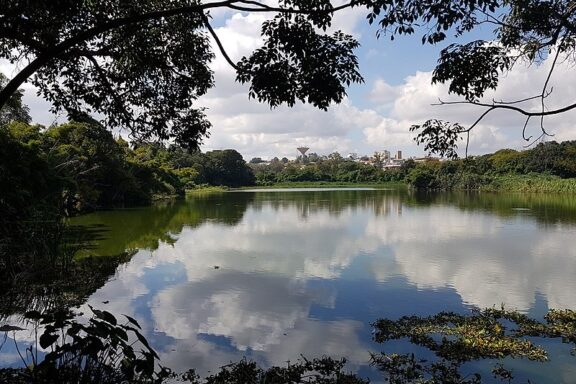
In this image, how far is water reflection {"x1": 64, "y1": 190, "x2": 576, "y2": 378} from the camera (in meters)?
6.18

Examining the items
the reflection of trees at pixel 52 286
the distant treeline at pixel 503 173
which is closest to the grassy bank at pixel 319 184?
the distant treeline at pixel 503 173

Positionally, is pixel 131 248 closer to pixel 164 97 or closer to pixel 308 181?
pixel 164 97

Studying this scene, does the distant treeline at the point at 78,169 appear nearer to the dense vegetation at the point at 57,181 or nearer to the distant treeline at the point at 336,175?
the dense vegetation at the point at 57,181

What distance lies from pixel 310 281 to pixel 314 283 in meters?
0.20

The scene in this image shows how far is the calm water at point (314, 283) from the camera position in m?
5.94

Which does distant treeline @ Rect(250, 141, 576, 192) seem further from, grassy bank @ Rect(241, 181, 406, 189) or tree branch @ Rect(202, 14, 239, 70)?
tree branch @ Rect(202, 14, 239, 70)

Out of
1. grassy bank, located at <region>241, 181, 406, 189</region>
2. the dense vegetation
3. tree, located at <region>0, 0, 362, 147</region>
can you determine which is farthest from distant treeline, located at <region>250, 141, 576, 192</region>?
tree, located at <region>0, 0, 362, 147</region>

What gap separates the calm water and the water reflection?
3cm

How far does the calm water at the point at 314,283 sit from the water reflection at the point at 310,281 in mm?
25

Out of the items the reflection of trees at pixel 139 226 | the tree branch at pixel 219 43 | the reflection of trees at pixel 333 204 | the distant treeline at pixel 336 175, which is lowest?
the reflection of trees at pixel 333 204

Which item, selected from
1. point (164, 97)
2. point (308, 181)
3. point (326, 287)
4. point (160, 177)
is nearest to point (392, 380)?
point (164, 97)

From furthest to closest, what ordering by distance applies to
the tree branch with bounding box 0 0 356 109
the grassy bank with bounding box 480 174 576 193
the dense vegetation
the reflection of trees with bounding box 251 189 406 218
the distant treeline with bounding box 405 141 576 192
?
1. the distant treeline with bounding box 405 141 576 192
2. the grassy bank with bounding box 480 174 576 193
3. the reflection of trees with bounding box 251 189 406 218
4. the dense vegetation
5. the tree branch with bounding box 0 0 356 109

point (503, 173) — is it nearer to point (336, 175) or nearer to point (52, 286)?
point (336, 175)

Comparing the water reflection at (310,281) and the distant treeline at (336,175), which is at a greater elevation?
the distant treeline at (336,175)
